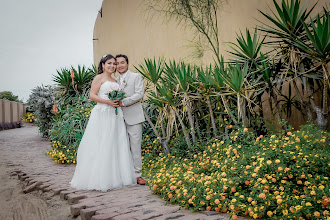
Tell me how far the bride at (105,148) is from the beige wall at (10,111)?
16.1m

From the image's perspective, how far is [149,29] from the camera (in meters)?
10.1

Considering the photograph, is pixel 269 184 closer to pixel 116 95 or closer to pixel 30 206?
pixel 116 95

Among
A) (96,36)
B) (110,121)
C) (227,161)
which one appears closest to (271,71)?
(227,161)

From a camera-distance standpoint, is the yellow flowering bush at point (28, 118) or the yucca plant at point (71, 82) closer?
the yucca plant at point (71, 82)

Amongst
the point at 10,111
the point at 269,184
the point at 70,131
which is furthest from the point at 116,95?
the point at 10,111

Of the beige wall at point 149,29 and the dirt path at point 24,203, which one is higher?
the beige wall at point 149,29

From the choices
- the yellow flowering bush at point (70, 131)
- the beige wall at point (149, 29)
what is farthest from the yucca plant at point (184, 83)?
the yellow flowering bush at point (70, 131)

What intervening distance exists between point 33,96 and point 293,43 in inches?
386

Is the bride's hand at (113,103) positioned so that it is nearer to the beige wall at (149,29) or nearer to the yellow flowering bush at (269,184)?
the yellow flowering bush at (269,184)

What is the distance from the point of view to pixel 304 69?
4.61 meters

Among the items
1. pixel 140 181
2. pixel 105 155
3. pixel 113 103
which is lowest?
pixel 140 181

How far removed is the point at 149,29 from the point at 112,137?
6.20 meters

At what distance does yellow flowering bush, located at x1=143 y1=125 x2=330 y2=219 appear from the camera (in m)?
2.74

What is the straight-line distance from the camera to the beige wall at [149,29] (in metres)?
6.58
